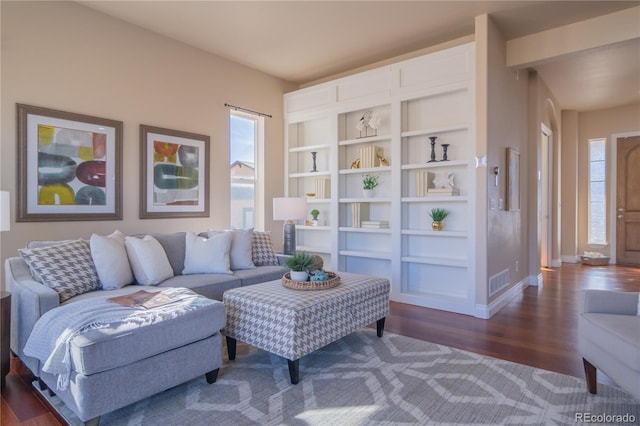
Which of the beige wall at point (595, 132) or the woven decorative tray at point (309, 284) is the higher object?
the beige wall at point (595, 132)

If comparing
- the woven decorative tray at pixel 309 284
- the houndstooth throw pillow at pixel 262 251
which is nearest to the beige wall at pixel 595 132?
the houndstooth throw pillow at pixel 262 251

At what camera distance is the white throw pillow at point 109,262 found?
2.74 m

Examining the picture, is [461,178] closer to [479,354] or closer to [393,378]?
[479,354]

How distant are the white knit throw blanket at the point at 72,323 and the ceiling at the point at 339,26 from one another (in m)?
2.76

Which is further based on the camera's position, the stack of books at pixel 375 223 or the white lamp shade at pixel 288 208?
the stack of books at pixel 375 223

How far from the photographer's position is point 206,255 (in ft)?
11.1

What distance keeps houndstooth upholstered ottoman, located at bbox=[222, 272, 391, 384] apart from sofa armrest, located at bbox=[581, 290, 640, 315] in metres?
1.38

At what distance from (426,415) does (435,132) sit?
2.98m

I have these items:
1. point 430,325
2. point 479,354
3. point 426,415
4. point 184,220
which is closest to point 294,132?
point 184,220

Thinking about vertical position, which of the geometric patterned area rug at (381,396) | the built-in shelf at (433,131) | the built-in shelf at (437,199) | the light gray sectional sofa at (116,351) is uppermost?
the built-in shelf at (433,131)

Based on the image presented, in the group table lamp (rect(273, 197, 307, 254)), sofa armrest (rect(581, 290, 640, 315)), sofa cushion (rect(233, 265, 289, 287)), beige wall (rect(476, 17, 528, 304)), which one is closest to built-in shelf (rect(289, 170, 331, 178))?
table lamp (rect(273, 197, 307, 254))

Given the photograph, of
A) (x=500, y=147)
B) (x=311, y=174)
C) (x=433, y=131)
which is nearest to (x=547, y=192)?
(x=500, y=147)

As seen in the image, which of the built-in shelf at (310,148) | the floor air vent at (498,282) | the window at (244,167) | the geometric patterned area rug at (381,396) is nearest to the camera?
the geometric patterned area rug at (381,396)

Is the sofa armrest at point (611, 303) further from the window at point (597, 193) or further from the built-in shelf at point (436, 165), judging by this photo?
the window at point (597, 193)
